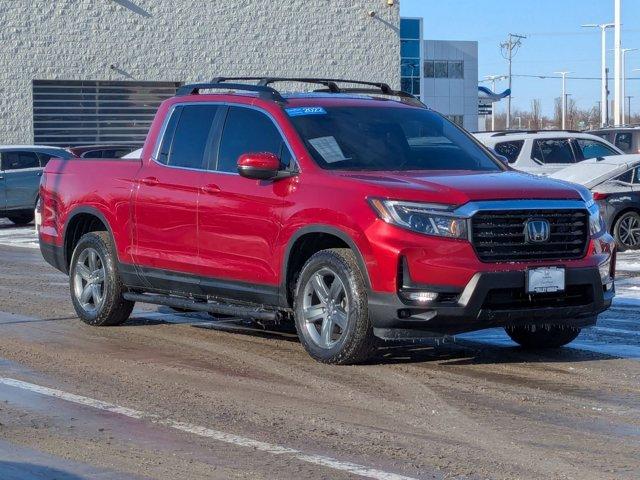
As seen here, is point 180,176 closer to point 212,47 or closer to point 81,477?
point 81,477

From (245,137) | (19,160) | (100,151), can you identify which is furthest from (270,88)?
(100,151)

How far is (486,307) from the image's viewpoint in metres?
8.37

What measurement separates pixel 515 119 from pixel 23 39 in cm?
13612

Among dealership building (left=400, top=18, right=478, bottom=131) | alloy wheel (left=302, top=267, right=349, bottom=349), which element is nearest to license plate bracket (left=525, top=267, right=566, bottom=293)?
alloy wheel (left=302, top=267, right=349, bottom=349)

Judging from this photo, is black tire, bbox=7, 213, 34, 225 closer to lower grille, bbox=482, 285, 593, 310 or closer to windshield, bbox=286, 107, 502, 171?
windshield, bbox=286, 107, 502, 171

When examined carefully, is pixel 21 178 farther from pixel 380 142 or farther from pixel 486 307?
pixel 486 307

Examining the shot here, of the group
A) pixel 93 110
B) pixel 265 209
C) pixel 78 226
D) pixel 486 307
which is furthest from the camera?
pixel 93 110

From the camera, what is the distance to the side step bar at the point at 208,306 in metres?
9.34

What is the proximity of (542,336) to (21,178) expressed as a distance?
19661 mm

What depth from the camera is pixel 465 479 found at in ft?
18.8

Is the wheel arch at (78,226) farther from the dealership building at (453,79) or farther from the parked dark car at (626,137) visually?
the dealership building at (453,79)

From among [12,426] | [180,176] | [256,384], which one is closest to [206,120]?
[180,176]

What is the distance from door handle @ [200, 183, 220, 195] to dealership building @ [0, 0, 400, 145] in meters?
28.6

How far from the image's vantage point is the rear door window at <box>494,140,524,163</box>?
2358 centimetres
